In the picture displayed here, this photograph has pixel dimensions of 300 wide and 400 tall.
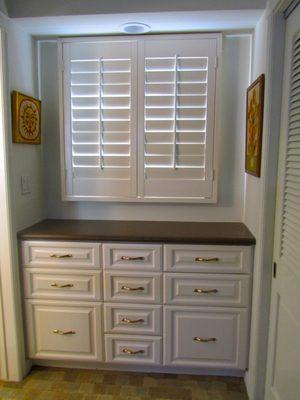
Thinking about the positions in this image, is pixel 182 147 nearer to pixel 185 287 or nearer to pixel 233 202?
pixel 233 202

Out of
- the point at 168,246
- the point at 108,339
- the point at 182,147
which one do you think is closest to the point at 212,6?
the point at 182,147

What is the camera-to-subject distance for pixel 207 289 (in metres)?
1.86

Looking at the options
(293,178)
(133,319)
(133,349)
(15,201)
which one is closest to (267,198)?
(293,178)

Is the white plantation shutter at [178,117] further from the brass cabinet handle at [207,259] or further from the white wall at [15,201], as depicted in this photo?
the white wall at [15,201]

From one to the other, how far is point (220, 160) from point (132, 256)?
92 centimetres

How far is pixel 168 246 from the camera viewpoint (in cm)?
185

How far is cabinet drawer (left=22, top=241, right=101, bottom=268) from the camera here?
1900mm

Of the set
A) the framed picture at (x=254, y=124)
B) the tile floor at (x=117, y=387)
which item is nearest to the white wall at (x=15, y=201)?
the tile floor at (x=117, y=387)

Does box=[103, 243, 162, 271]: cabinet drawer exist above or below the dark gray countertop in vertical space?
below

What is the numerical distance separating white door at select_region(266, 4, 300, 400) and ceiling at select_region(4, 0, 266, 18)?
0.42 m

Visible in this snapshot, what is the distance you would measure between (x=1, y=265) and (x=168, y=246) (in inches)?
40.3

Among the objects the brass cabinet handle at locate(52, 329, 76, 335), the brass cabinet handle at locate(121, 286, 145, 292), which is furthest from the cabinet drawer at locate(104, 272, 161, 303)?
the brass cabinet handle at locate(52, 329, 76, 335)

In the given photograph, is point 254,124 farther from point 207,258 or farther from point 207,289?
→ point 207,289

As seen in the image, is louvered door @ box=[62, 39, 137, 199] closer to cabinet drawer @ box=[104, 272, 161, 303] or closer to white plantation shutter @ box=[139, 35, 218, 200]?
white plantation shutter @ box=[139, 35, 218, 200]
